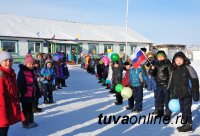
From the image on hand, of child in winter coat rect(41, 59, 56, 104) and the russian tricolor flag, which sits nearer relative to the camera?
the russian tricolor flag

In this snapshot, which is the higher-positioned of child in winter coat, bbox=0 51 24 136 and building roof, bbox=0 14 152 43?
building roof, bbox=0 14 152 43

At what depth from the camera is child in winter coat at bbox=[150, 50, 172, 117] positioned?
7668 mm

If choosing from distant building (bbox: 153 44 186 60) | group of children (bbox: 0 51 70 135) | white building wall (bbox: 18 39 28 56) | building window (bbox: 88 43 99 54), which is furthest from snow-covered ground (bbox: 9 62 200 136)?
distant building (bbox: 153 44 186 60)

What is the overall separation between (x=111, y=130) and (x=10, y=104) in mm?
2601

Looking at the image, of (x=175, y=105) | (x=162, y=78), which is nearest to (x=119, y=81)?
(x=162, y=78)

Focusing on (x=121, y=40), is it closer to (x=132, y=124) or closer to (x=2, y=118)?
(x=132, y=124)

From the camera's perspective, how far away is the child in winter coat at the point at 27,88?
21.6 feet

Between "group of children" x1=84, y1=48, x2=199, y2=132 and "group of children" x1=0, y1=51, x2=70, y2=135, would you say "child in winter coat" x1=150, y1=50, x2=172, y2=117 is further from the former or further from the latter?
"group of children" x1=0, y1=51, x2=70, y2=135

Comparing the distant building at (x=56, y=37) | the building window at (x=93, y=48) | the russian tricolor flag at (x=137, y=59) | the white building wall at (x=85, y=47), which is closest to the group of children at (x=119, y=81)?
the russian tricolor flag at (x=137, y=59)

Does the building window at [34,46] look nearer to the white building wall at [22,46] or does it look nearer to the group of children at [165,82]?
the white building wall at [22,46]

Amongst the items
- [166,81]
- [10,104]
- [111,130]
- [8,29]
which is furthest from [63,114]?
[8,29]

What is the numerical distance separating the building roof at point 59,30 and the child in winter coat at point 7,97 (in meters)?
25.6

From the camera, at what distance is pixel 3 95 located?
15.2 feet

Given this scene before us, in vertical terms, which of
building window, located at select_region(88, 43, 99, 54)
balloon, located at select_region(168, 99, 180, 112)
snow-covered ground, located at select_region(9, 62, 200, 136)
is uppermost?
building window, located at select_region(88, 43, 99, 54)
